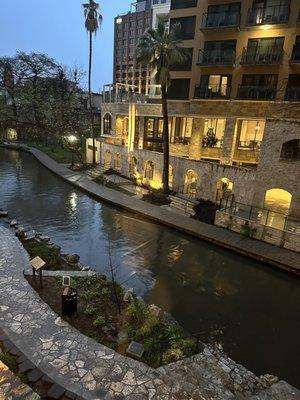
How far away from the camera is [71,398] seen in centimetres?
766

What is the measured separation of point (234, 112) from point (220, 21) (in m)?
9.02

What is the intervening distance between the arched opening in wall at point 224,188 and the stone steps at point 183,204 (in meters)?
2.44

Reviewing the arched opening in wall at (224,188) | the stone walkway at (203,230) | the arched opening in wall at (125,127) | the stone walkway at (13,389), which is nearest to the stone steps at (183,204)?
the stone walkway at (203,230)

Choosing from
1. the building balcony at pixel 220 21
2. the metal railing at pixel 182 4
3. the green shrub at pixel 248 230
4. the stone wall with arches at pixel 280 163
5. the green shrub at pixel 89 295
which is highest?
the metal railing at pixel 182 4

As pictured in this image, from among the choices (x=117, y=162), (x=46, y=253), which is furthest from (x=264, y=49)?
(x=46, y=253)

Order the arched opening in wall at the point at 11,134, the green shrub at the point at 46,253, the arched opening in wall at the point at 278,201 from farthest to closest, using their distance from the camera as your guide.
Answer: the arched opening in wall at the point at 11,134, the arched opening in wall at the point at 278,201, the green shrub at the point at 46,253

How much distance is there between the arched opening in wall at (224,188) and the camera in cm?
2411

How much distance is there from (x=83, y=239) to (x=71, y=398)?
12301 mm

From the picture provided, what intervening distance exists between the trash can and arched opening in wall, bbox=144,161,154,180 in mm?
21591

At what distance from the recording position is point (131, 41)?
8562 cm

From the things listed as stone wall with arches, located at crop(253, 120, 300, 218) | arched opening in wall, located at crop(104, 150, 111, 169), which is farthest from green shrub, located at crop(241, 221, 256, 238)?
arched opening in wall, located at crop(104, 150, 111, 169)

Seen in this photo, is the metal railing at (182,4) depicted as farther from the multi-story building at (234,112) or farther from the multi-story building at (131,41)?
the multi-story building at (131,41)

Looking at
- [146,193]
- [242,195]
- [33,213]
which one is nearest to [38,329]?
[33,213]

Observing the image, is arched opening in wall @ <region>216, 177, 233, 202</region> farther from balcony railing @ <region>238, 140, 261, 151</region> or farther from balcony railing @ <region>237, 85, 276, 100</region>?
balcony railing @ <region>237, 85, 276, 100</region>
